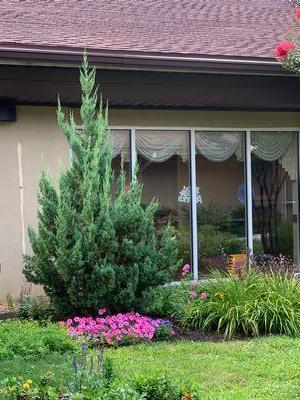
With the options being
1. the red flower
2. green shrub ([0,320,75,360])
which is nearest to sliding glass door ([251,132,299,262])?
the red flower

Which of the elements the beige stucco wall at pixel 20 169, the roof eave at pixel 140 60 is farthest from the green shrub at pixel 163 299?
the roof eave at pixel 140 60

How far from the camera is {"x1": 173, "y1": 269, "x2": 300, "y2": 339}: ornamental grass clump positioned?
7.22 metres

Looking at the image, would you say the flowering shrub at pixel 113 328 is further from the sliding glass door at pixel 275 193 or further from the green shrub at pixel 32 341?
the sliding glass door at pixel 275 193

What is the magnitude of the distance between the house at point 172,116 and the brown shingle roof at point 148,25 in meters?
0.03

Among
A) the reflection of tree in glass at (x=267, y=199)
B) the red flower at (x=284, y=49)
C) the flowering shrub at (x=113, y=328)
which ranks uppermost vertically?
the red flower at (x=284, y=49)

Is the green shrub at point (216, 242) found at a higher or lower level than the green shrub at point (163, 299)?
higher

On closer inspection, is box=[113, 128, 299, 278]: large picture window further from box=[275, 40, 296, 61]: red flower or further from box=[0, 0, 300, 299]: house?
box=[275, 40, 296, 61]: red flower

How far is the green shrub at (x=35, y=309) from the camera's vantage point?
25.5ft

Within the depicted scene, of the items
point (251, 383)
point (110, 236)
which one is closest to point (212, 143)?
point (110, 236)

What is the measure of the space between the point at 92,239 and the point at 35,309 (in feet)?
4.51

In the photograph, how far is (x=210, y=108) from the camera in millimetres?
9938

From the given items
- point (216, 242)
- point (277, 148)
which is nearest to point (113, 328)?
point (216, 242)

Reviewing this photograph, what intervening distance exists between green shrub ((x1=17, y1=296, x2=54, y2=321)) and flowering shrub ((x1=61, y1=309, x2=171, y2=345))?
0.69 meters

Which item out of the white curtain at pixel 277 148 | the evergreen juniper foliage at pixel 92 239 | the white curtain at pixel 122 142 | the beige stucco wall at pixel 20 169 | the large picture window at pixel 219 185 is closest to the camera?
the evergreen juniper foliage at pixel 92 239
